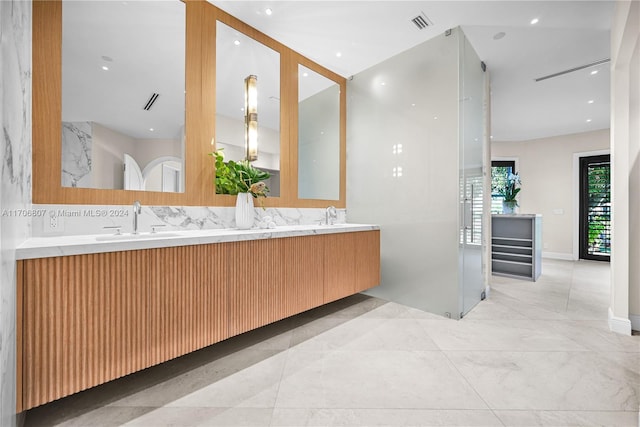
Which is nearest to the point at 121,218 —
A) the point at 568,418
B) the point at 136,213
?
the point at 136,213

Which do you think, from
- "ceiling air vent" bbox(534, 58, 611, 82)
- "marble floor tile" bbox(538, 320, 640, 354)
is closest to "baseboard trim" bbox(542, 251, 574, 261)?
"ceiling air vent" bbox(534, 58, 611, 82)

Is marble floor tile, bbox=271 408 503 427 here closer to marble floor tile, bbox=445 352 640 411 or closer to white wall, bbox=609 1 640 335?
marble floor tile, bbox=445 352 640 411

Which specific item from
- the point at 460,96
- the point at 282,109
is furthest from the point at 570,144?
the point at 282,109

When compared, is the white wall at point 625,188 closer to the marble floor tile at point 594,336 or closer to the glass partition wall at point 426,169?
the marble floor tile at point 594,336

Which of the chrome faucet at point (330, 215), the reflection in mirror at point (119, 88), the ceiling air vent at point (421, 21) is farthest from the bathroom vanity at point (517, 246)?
the reflection in mirror at point (119, 88)

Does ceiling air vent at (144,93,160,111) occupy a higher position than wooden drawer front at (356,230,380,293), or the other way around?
ceiling air vent at (144,93,160,111)

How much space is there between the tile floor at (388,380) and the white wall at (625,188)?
0.28m

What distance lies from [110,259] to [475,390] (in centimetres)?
199

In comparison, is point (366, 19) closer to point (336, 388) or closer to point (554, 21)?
point (554, 21)

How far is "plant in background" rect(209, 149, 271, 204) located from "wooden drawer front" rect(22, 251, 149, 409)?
3.34ft

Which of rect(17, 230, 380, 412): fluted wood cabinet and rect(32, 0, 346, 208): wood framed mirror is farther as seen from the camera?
rect(32, 0, 346, 208): wood framed mirror

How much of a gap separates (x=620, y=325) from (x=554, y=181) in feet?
16.9

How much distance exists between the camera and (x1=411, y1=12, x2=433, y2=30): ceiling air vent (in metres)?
2.38

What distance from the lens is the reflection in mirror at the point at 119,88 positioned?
5.43 feet
